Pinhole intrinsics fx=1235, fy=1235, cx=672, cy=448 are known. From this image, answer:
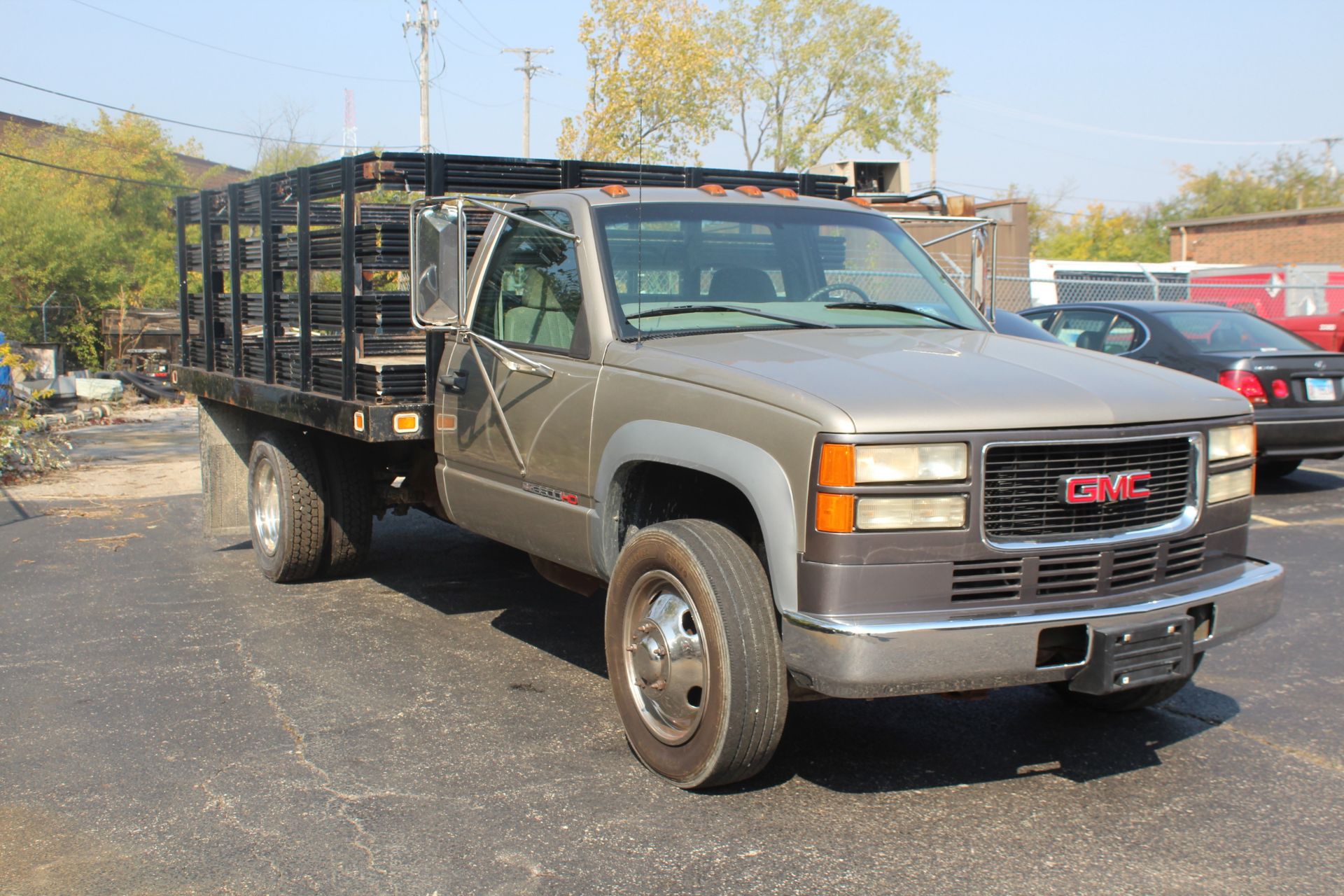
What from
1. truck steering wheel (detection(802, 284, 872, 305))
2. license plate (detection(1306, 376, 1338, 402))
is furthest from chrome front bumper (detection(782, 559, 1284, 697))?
license plate (detection(1306, 376, 1338, 402))

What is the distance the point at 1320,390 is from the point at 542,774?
321 inches

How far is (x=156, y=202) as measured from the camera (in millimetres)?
46375

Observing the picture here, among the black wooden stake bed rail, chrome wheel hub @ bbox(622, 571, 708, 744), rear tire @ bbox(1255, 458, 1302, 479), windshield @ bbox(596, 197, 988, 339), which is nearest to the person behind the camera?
chrome wheel hub @ bbox(622, 571, 708, 744)

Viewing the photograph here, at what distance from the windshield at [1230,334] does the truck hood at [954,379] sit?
6.45 meters

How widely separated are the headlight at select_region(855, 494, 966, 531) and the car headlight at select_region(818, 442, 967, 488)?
6cm

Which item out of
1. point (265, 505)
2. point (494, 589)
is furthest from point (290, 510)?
point (494, 589)

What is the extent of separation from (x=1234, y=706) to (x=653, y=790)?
8.06 ft

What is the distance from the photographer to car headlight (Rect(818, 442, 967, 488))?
11.4ft

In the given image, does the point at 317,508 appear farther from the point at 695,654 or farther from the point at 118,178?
the point at 118,178

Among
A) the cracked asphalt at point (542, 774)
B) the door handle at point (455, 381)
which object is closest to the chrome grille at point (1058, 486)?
the cracked asphalt at point (542, 774)

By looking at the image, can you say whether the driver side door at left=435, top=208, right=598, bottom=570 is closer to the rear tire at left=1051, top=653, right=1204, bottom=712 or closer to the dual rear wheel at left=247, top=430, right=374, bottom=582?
the dual rear wheel at left=247, top=430, right=374, bottom=582

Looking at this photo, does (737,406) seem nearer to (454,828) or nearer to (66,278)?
(454,828)

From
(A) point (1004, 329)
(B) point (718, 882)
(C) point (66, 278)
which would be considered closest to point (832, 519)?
(B) point (718, 882)

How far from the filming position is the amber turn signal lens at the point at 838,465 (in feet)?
11.4
